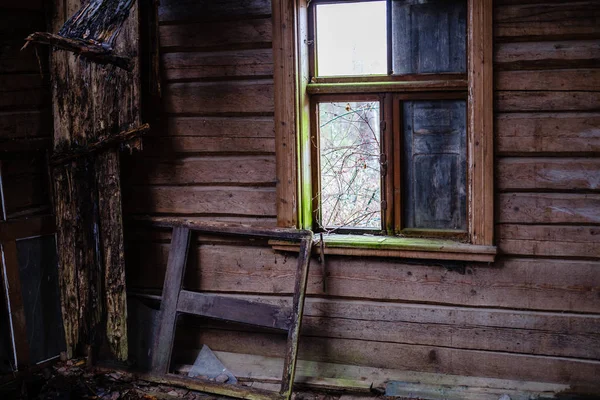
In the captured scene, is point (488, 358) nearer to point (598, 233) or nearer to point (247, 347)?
point (598, 233)

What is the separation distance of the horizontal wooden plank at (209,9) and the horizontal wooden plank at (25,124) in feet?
3.56

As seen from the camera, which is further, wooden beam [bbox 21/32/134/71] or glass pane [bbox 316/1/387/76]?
glass pane [bbox 316/1/387/76]

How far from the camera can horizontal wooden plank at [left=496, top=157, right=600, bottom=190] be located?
394cm

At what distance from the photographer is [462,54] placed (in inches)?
166

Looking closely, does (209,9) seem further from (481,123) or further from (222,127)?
(481,123)

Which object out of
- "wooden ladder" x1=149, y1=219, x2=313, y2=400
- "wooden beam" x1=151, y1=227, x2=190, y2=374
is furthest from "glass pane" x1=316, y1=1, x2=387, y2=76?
"wooden beam" x1=151, y1=227, x2=190, y2=374

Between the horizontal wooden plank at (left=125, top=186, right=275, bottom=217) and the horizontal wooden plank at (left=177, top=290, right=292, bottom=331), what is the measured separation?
59cm

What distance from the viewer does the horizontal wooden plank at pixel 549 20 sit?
151 inches

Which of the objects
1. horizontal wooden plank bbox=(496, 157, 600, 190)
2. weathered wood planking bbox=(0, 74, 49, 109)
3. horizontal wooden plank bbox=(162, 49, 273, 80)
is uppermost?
horizontal wooden plank bbox=(162, 49, 273, 80)

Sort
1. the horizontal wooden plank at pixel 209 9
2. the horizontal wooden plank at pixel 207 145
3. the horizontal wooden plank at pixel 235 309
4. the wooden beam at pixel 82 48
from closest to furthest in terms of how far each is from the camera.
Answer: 1. the wooden beam at pixel 82 48
2. the horizontal wooden plank at pixel 235 309
3. the horizontal wooden plank at pixel 209 9
4. the horizontal wooden plank at pixel 207 145

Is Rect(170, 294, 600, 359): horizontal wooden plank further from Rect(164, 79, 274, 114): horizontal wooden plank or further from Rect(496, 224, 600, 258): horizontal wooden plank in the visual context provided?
Rect(164, 79, 274, 114): horizontal wooden plank

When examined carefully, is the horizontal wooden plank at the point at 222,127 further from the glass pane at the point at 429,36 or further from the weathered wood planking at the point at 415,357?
the weathered wood planking at the point at 415,357

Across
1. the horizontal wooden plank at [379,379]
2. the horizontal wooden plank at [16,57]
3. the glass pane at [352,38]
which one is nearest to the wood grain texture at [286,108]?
the glass pane at [352,38]

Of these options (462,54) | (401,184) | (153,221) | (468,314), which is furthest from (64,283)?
(462,54)
